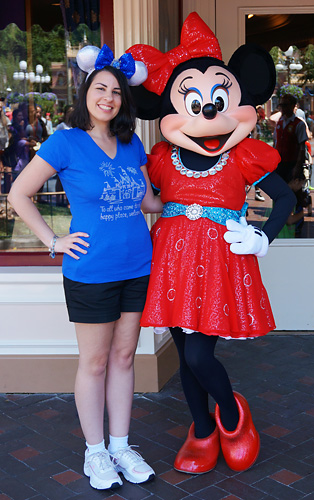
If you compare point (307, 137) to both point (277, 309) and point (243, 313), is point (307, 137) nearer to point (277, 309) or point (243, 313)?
point (277, 309)

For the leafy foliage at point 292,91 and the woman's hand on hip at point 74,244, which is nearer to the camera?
the woman's hand on hip at point 74,244

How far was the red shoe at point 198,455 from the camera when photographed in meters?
3.21

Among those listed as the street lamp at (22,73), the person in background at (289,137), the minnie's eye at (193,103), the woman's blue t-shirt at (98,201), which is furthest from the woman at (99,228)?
the person in background at (289,137)

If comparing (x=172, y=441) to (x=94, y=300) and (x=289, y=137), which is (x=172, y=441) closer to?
(x=94, y=300)

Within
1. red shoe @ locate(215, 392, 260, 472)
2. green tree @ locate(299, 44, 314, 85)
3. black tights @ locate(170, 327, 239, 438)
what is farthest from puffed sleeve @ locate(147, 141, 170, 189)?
green tree @ locate(299, 44, 314, 85)

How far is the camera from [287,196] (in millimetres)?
3082

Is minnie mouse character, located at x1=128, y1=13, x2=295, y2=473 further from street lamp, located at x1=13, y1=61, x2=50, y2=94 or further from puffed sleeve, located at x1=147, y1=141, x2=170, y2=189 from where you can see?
street lamp, located at x1=13, y1=61, x2=50, y2=94

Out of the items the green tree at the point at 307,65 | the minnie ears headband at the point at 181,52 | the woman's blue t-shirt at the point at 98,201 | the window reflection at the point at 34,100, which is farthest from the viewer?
the green tree at the point at 307,65

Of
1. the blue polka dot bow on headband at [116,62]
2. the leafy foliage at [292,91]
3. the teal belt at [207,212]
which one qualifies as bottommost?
the teal belt at [207,212]

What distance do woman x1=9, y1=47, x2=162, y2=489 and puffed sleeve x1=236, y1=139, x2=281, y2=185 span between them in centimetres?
44

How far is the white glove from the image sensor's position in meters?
2.96

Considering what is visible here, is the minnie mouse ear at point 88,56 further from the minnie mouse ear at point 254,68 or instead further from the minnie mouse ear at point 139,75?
the minnie mouse ear at point 254,68

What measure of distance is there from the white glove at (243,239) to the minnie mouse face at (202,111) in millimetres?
346

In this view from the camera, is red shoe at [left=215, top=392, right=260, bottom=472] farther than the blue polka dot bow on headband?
Yes
